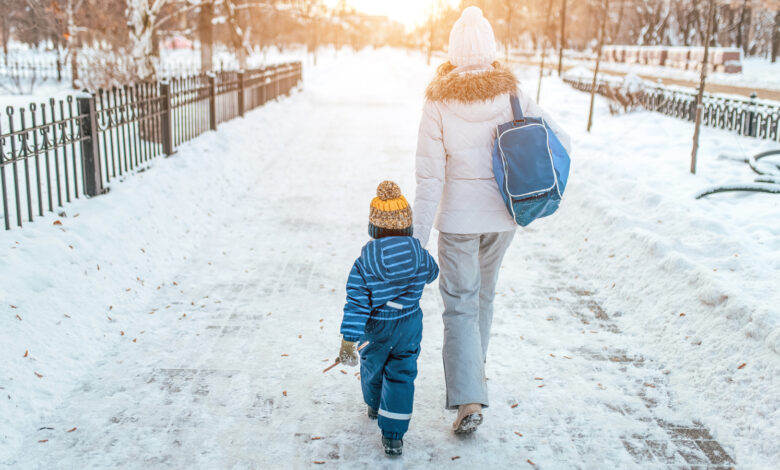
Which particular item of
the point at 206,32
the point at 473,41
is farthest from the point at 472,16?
the point at 206,32

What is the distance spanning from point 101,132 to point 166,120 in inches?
48.0

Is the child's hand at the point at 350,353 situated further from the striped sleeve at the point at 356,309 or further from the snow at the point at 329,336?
the snow at the point at 329,336

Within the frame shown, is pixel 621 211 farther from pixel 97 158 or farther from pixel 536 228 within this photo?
pixel 97 158

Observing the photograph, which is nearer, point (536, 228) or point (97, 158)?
point (97, 158)

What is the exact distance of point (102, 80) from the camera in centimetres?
1477

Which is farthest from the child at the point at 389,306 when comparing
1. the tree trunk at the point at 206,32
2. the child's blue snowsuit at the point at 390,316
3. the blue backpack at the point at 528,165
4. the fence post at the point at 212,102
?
the tree trunk at the point at 206,32

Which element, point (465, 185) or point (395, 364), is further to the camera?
point (465, 185)

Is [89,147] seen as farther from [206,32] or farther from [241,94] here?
[206,32]

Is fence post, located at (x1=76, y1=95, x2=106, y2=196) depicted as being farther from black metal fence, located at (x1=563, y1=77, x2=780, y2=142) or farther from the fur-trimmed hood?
black metal fence, located at (x1=563, y1=77, x2=780, y2=142)

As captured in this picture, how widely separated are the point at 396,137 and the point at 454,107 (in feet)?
35.6

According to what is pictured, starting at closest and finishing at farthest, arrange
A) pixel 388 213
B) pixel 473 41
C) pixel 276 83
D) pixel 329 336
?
→ pixel 388 213 → pixel 473 41 → pixel 329 336 → pixel 276 83

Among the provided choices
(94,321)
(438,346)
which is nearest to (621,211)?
(438,346)

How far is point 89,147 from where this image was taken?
21.5 ft

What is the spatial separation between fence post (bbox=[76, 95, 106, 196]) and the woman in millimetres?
4378
